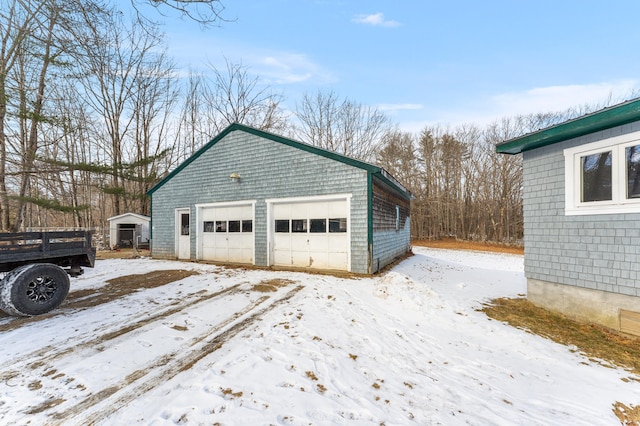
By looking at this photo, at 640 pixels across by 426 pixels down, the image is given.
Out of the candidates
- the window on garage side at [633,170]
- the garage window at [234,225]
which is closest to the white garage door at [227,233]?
the garage window at [234,225]

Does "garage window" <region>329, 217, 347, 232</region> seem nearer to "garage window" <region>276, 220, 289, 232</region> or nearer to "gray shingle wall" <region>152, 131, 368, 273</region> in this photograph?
"gray shingle wall" <region>152, 131, 368, 273</region>

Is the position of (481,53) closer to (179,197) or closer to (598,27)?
(598,27)

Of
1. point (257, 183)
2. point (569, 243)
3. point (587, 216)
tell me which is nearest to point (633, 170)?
point (587, 216)

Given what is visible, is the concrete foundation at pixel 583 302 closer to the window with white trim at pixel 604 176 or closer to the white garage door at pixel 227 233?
the window with white trim at pixel 604 176

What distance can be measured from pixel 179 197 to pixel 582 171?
1311cm

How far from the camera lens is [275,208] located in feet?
31.0

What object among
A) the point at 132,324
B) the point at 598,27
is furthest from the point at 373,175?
the point at 598,27

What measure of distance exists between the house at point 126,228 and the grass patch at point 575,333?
18.4m

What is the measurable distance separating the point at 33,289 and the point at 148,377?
3.64m

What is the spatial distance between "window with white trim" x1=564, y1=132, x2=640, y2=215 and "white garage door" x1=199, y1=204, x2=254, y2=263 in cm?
906

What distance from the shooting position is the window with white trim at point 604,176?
4.05 metres

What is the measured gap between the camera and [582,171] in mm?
4660

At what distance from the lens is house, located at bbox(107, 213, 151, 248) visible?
52.8ft

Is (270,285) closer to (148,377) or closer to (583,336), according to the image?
(148,377)
